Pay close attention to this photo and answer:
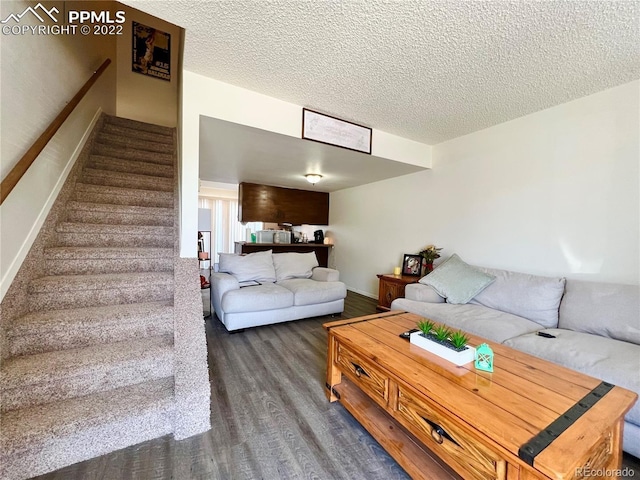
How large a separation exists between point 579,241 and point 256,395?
9.57 feet

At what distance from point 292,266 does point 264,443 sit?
96.1 inches

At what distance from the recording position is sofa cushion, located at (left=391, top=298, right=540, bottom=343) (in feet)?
6.21

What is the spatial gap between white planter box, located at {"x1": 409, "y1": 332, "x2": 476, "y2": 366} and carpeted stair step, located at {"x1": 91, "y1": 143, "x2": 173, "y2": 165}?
352 cm

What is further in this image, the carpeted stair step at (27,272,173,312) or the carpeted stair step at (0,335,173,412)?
the carpeted stair step at (27,272,173,312)

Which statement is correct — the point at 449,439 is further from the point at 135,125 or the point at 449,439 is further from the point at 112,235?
the point at 135,125

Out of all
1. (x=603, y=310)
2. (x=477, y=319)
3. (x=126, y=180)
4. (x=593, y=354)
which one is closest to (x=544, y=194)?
(x=603, y=310)

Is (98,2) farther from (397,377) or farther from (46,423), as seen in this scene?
(397,377)

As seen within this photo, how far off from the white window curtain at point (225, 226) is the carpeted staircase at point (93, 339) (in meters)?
4.36

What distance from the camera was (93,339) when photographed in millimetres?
1637

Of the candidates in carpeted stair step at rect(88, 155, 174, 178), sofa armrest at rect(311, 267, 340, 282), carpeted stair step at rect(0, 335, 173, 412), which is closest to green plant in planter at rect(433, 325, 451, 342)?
carpeted stair step at rect(0, 335, 173, 412)

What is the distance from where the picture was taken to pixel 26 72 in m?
1.60

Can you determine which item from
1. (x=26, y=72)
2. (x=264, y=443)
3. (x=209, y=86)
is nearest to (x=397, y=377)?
(x=264, y=443)

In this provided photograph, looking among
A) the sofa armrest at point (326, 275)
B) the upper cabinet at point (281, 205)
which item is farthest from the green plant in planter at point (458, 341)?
the upper cabinet at point (281, 205)

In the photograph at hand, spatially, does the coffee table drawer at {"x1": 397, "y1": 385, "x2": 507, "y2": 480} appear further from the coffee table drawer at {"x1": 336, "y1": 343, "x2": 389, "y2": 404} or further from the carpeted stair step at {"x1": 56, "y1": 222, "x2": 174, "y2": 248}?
the carpeted stair step at {"x1": 56, "y1": 222, "x2": 174, "y2": 248}
